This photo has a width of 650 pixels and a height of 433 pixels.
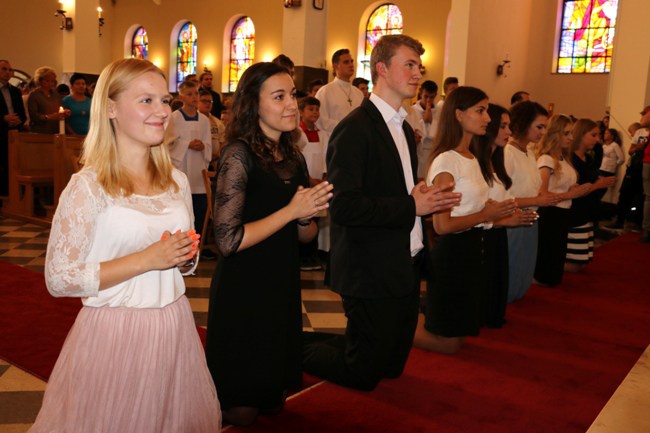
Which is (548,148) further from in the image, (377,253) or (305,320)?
(377,253)

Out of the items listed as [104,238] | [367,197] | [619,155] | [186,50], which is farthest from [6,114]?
[186,50]

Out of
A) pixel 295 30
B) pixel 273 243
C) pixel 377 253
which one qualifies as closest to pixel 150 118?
pixel 273 243

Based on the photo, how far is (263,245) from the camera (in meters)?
2.76

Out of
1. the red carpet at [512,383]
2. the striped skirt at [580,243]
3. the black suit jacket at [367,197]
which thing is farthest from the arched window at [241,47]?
the black suit jacket at [367,197]

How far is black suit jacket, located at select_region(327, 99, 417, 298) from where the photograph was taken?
2809mm

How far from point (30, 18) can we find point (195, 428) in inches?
837

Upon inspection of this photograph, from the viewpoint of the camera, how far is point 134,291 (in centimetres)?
204

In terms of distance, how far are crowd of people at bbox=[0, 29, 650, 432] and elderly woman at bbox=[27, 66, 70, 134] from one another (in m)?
6.76

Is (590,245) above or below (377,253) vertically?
below

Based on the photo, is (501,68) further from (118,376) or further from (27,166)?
(118,376)

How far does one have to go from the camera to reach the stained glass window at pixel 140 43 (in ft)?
76.1

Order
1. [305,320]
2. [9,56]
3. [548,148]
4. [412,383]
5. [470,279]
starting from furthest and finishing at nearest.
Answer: [9,56] → [548,148] → [305,320] → [470,279] → [412,383]

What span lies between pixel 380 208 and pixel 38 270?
13.7ft

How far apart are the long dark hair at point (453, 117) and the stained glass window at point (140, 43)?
69.0 feet
